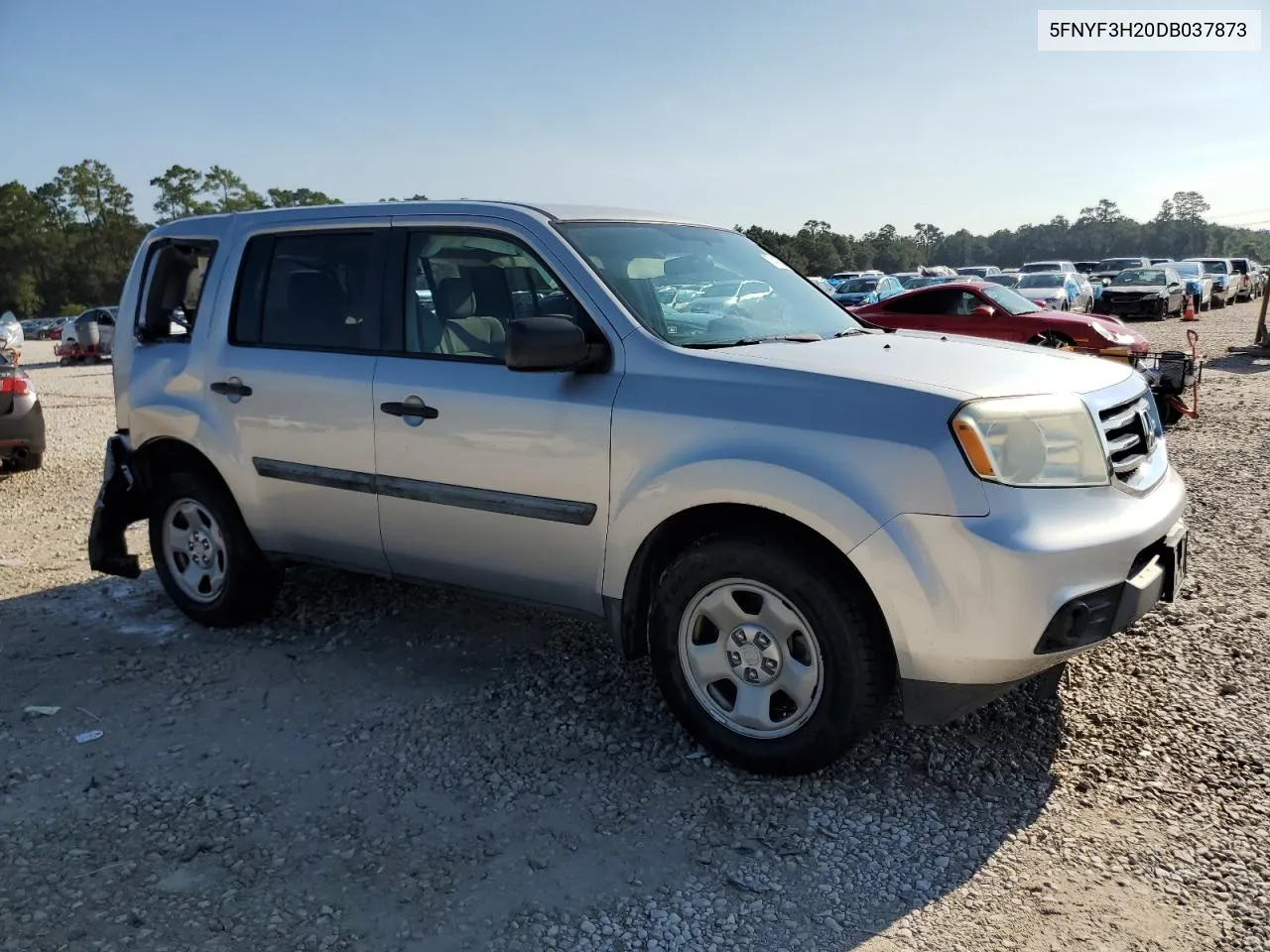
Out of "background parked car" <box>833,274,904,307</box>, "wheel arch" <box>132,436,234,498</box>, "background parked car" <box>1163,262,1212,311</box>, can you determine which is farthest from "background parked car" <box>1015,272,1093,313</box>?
"wheel arch" <box>132,436,234,498</box>

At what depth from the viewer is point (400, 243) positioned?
A: 416 cm

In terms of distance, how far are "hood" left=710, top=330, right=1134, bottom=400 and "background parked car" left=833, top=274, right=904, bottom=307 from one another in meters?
22.3

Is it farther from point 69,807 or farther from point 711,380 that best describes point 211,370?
point 711,380

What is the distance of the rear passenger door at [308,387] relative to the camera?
164 inches

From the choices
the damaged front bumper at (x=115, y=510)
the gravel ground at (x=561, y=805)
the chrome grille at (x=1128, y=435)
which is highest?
the chrome grille at (x=1128, y=435)

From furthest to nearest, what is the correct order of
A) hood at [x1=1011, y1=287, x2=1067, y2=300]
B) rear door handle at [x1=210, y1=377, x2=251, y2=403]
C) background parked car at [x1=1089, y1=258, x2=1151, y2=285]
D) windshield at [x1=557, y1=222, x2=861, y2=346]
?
background parked car at [x1=1089, y1=258, x2=1151, y2=285] → hood at [x1=1011, y1=287, x2=1067, y2=300] → rear door handle at [x1=210, y1=377, x2=251, y2=403] → windshield at [x1=557, y1=222, x2=861, y2=346]

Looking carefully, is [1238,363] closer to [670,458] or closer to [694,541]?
[694,541]

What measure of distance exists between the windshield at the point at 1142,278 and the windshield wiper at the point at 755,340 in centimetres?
2769

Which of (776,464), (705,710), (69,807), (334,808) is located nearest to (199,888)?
(334,808)

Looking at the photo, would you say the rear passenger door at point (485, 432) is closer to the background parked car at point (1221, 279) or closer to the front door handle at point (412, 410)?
the front door handle at point (412, 410)

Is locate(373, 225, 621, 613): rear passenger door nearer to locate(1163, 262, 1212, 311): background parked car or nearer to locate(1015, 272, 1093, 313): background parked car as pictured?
locate(1015, 272, 1093, 313): background parked car

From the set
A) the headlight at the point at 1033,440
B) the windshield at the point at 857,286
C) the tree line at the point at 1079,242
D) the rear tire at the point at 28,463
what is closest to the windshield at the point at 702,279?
the headlight at the point at 1033,440

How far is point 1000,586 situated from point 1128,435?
0.92 m

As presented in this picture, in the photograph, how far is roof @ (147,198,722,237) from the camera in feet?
13.0
